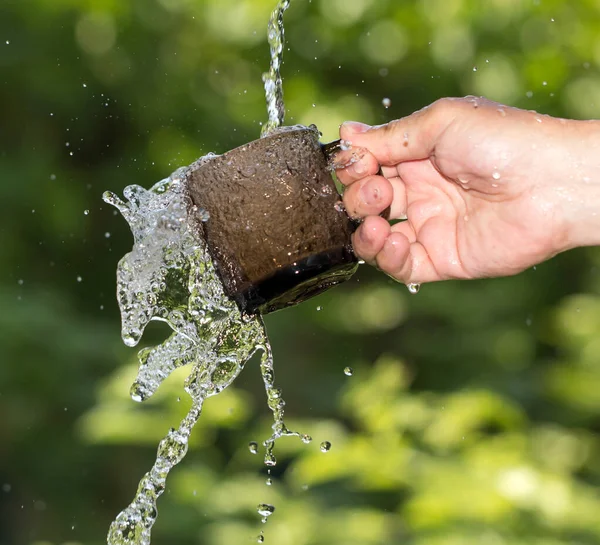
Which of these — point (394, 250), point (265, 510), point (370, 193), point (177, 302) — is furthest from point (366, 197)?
point (265, 510)

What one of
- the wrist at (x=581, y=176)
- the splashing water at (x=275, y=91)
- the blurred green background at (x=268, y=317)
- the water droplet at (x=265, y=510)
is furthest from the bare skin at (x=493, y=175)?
the blurred green background at (x=268, y=317)

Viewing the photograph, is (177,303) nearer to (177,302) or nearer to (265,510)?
(177,302)

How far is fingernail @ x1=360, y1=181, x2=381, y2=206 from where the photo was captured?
1.41 meters

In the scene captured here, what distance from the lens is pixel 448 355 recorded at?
12.4ft

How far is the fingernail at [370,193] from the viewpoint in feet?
4.64

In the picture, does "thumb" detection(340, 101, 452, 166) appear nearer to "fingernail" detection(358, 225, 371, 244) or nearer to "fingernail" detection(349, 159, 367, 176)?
"fingernail" detection(349, 159, 367, 176)

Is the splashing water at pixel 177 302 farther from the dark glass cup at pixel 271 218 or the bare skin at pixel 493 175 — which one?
the bare skin at pixel 493 175

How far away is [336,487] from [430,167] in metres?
1.28

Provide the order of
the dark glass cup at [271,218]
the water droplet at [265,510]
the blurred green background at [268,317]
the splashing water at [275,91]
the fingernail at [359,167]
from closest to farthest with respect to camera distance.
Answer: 1. the dark glass cup at [271,218]
2. the fingernail at [359,167]
3. the splashing water at [275,91]
4. the water droplet at [265,510]
5. the blurred green background at [268,317]

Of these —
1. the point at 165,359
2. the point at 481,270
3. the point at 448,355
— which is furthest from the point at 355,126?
the point at 448,355

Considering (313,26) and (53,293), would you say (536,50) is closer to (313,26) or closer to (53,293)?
(313,26)

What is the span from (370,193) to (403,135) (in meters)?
0.19

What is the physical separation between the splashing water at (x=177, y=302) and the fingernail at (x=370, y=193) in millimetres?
265

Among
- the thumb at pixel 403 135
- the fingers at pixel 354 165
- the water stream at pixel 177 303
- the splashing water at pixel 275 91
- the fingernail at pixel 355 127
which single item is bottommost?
the water stream at pixel 177 303
